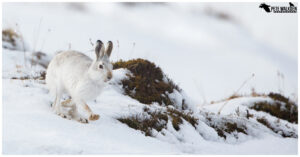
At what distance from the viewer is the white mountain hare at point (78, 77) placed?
5.47 m

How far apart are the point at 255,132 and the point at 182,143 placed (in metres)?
2.44

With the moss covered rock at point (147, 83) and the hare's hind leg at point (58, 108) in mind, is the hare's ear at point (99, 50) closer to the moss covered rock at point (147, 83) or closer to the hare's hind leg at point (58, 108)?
the hare's hind leg at point (58, 108)

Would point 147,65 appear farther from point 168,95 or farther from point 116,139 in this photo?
point 116,139

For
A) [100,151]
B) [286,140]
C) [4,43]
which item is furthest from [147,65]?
[4,43]

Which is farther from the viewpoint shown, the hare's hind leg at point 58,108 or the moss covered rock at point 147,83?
the moss covered rock at point 147,83

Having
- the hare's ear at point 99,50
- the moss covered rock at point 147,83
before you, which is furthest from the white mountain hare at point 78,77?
the moss covered rock at point 147,83

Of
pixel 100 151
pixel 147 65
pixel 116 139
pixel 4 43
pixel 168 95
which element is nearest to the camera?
pixel 100 151

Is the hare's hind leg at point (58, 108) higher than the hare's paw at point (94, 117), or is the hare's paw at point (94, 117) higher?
the hare's hind leg at point (58, 108)

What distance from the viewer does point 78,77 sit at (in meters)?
5.68

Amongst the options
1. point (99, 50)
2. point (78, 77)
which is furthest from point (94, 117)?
point (99, 50)

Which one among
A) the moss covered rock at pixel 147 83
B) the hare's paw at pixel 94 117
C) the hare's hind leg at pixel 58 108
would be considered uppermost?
the moss covered rock at pixel 147 83

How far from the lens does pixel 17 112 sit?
5598 millimetres

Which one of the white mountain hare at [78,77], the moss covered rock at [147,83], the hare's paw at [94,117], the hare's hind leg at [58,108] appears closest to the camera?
the white mountain hare at [78,77]

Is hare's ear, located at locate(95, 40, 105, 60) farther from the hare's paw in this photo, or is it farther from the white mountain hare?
the hare's paw
